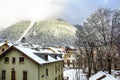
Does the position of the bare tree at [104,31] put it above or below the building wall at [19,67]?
above

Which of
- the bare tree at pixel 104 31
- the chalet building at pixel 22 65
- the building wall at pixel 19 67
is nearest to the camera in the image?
the chalet building at pixel 22 65

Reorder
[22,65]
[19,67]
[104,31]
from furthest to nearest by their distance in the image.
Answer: [104,31] < [19,67] < [22,65]

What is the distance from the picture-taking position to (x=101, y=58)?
4534cm

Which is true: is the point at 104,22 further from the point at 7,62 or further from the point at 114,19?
the point at 7,62

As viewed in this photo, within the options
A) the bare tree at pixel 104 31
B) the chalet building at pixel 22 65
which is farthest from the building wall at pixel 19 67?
the bare tree at pixel 104 31

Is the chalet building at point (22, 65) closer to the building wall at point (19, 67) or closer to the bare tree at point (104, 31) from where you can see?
the building wall at point (19, 67)

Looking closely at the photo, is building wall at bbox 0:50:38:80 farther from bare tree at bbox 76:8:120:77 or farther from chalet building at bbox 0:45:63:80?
bare tree at bbox 76:8:120:77

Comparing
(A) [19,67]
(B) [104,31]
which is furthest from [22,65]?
(B) [104,31]

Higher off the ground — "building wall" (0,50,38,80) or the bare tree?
the bare tree

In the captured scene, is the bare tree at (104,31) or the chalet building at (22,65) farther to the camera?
the bare tree at (104,31)

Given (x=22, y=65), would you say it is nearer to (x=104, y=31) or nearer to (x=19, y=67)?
(x=19, y=67)

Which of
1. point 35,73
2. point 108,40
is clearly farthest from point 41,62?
point 108,40

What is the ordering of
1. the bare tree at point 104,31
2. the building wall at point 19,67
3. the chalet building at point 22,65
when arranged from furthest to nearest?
the bare tree at point 104,31 → the building wall at point 19,67 → the chalet building at point 22,65

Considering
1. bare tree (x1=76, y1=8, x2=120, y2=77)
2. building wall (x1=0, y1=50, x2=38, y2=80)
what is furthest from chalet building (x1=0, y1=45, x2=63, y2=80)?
bare tree (x1=76, y1=8, x2=120, y2=77)
